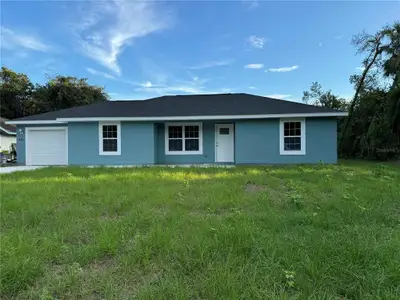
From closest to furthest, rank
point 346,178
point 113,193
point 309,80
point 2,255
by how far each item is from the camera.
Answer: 1. point 2,255
2. point 113,193
3. point 346,178
4. point 309,80

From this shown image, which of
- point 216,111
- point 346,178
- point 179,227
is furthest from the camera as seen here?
point 216,111

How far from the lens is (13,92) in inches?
1447

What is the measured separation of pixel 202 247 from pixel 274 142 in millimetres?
11190

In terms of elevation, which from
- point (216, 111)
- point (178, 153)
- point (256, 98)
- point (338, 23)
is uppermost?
point (338, 23)

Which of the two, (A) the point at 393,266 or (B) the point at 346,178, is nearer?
(A) the point at 393,266

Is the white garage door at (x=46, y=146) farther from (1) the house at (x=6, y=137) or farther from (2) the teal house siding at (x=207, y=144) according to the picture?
(1) the house at (x=6, y=137)

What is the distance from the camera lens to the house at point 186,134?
1335cm

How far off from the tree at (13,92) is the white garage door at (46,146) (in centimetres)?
2470

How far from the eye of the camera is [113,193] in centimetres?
616

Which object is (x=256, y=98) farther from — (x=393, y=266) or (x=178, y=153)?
(x=393, y=266)

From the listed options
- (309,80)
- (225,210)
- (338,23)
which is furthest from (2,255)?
(309,80)

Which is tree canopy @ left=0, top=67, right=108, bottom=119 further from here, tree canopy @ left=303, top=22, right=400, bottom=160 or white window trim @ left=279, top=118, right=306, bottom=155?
tree canopy @ left=303, top=22, right=400, bottom=160

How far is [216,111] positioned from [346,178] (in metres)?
7.54

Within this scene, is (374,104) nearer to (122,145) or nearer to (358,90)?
(358,90)
